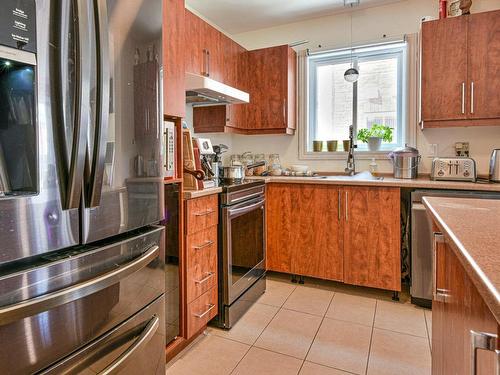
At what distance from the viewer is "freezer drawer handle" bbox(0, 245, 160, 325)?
31.0 inches

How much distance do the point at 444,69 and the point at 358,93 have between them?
34.3 inches

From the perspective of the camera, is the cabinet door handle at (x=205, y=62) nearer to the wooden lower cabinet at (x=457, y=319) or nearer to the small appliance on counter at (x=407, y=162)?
the small appliance on counter at (x=407, y=162)

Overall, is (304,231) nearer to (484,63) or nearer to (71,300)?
(484,63)

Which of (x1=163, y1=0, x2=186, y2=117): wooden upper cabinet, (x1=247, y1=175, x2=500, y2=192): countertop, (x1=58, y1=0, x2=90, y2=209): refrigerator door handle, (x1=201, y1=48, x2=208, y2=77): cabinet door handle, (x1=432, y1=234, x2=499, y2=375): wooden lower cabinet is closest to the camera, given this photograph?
(x1=432, y1=234, x2=499, y2=375): wooden lower cabinet

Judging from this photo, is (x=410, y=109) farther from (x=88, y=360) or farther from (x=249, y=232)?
(x=88, y=360)

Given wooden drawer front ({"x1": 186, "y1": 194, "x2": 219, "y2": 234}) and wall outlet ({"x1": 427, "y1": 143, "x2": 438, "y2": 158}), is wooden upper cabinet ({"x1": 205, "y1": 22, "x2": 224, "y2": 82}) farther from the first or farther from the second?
wall outlet ({"x1": 427, "y1": 143, "x2": 438, "y2": 158})

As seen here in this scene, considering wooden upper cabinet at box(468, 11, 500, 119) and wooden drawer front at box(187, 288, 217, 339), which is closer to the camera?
wooden drawer front at box(187, 288, 217, 339)

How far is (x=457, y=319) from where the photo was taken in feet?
2.85

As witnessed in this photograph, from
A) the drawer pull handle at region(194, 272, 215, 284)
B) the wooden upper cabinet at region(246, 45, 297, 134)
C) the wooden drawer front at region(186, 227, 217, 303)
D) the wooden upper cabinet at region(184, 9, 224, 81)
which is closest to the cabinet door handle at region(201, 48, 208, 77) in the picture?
the wooden upper cabinet at region(184, 9, 224, 81)

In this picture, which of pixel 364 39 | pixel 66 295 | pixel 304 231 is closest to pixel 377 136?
pixel 364 39

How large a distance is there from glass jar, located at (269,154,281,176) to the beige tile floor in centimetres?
123

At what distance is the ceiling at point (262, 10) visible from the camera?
119 inches

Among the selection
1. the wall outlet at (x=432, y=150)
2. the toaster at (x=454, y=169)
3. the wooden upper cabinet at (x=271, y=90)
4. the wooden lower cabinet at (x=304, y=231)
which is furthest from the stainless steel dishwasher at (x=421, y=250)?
the wooden upper cabinet at (x=271, y=90)

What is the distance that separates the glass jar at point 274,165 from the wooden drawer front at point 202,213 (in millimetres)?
1350
